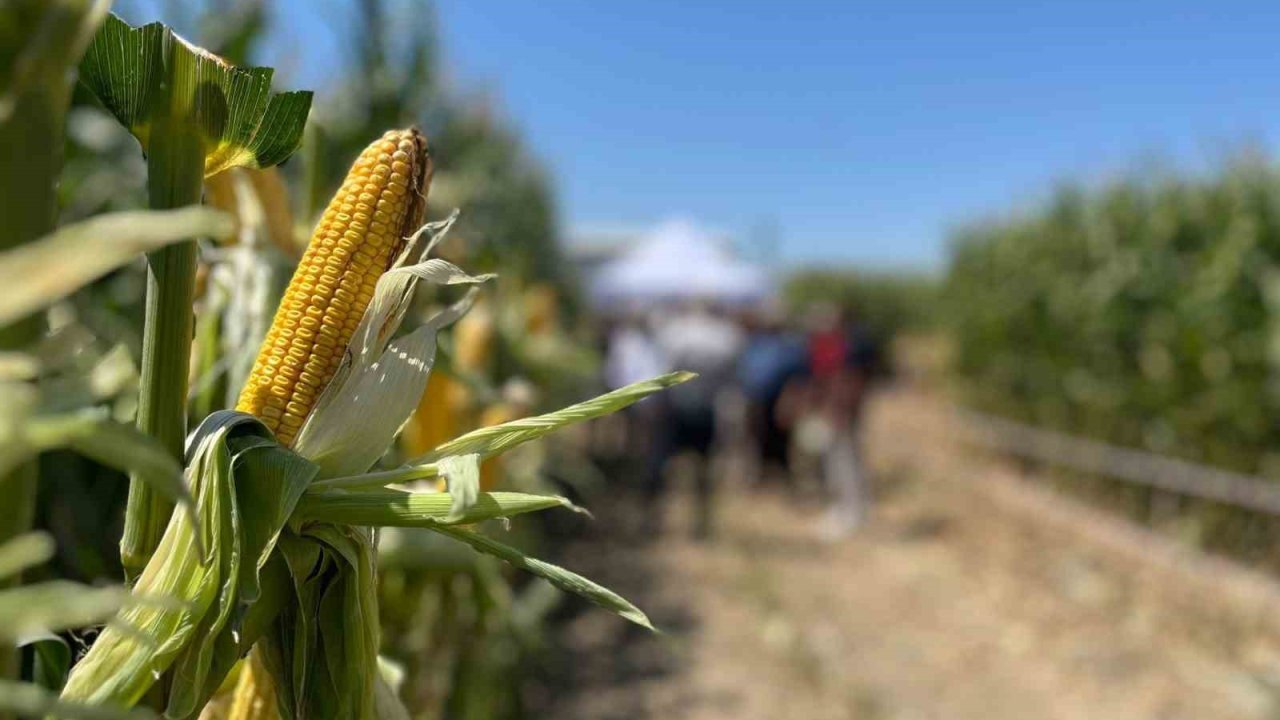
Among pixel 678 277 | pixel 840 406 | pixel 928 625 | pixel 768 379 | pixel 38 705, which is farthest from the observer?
pixel 678 277

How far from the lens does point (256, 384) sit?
65 centimetres

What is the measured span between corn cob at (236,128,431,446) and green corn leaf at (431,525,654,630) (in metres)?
0.16

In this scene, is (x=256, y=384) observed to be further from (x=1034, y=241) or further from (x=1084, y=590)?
(x=1034, y=241)

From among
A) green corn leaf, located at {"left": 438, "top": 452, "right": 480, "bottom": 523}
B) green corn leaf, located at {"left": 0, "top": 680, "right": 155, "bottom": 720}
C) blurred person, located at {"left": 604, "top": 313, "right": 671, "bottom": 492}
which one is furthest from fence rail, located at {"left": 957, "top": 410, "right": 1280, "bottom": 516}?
green corn leaf, located at {"left": 0, "top": 680, "right": 155, "bottom": 720}

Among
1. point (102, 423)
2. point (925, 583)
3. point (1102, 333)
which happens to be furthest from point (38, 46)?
point (1102, 333)

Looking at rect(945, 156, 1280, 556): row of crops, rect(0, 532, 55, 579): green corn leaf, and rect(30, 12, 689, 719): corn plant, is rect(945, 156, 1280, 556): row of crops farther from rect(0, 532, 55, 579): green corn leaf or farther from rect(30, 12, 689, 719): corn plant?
rect(0, 532, 55, 579): green corn leaf

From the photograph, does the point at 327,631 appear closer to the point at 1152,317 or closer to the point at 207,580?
the point at 207,580

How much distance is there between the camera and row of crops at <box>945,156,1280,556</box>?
499cm

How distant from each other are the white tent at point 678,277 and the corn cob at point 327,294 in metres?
9.29

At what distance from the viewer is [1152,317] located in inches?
235

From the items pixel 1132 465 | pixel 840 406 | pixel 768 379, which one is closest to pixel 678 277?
pixel 768 379

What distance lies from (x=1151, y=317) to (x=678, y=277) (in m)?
5.51

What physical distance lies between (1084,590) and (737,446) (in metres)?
3.48

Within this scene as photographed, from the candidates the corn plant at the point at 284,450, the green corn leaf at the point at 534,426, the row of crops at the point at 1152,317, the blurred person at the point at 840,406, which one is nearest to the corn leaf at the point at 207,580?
the corn plant at the point at 284,450
